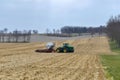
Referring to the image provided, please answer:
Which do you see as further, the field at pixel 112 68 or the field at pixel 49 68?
the field at pixel 112 68

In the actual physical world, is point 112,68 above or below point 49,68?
below

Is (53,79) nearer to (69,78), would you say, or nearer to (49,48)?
(69,78)

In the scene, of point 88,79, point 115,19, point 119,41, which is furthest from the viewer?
point 115,19

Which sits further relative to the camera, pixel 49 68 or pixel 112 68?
pixel 112 68

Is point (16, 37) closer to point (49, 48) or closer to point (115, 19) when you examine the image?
point (115, 19)

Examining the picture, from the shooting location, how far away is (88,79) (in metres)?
26.1

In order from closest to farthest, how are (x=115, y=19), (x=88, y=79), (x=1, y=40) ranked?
(x=88, y=79)
(x=115, y=19)
(x=1, y=40)

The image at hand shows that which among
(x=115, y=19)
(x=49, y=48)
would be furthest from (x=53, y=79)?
(x=115, y=19)

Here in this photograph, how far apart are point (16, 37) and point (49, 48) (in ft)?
272

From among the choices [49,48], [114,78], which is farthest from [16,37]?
[114,78]

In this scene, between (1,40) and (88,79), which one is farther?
(1,40)

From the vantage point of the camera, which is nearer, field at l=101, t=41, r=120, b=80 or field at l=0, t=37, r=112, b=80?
field at l=0, t=37, r=112, b=80

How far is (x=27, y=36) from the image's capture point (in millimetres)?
152125

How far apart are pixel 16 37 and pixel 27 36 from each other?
154 inches
